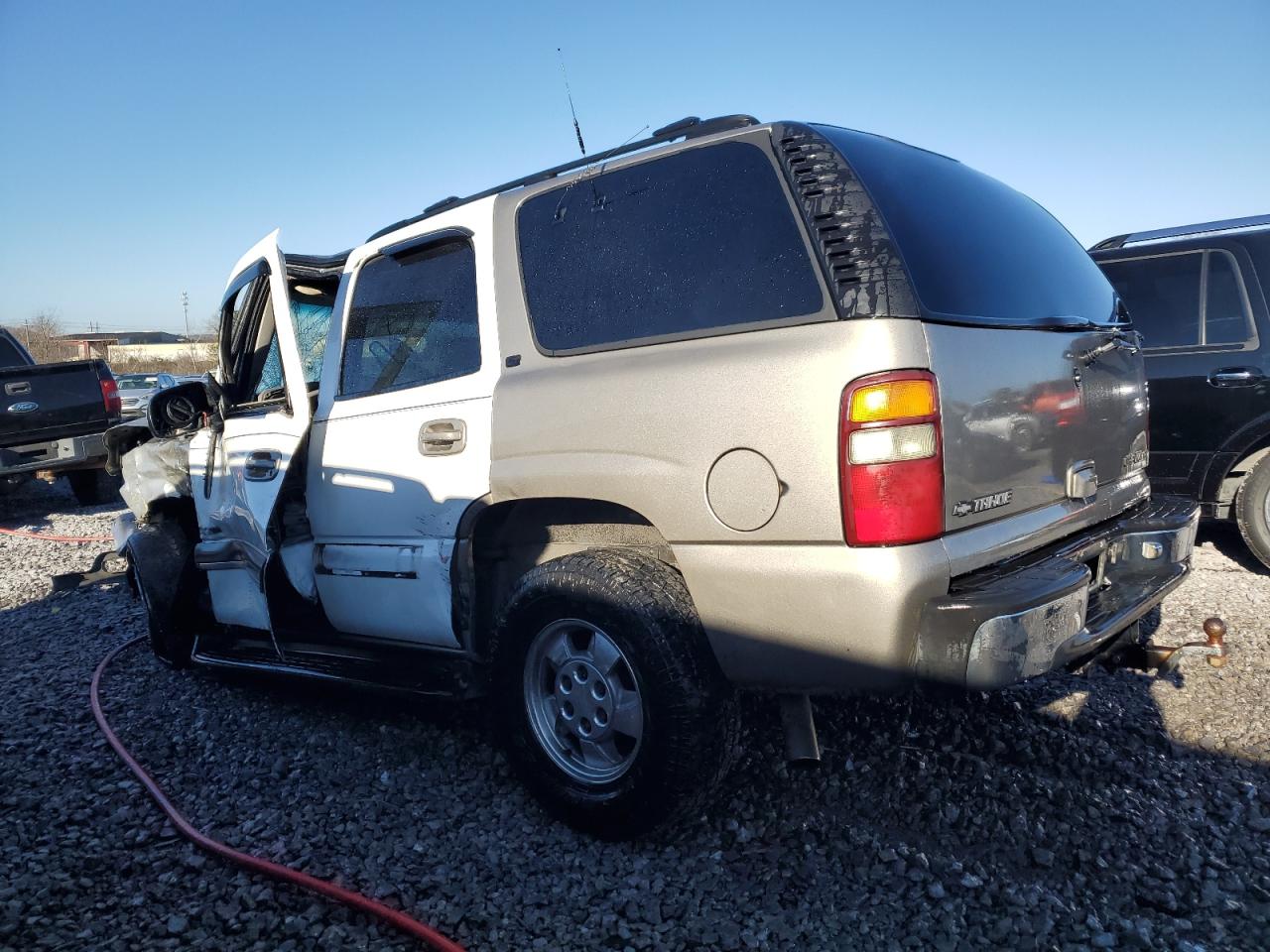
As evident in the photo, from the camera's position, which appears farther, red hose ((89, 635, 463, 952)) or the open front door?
the open front door

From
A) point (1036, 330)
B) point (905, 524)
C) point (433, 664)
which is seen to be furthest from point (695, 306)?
point (433, 664)

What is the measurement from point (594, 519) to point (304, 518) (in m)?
1.69

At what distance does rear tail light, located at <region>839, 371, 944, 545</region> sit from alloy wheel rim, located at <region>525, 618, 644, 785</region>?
32.6 inches

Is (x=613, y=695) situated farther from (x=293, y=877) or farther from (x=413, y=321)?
(x=413, y=321)

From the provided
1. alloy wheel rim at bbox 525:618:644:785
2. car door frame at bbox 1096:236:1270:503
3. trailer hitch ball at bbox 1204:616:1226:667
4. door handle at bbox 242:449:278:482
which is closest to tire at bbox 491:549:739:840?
alloy wheel rim at bbox 525:618:644:785

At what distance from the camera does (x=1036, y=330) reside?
2.63 m

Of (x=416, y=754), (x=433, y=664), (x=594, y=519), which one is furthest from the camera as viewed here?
(x=416, y=754)

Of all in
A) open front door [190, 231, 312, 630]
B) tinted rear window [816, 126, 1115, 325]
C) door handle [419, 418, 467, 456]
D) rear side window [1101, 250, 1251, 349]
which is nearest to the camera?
tinted rear window [816, 126, 1115, 325]

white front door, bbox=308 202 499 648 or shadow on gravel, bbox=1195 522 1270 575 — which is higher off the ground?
white front door, bbox=308 202 499 648

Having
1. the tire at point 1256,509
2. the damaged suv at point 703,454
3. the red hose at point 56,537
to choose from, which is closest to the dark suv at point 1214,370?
the tire at point 1256,509

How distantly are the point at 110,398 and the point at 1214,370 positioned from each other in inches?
416

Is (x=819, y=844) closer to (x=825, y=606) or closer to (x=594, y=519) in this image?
(x=825, y=606)

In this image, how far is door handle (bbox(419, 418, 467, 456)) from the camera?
118 inches

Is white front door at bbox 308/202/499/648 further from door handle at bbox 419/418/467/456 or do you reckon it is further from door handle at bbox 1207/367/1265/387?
door handle at bbox 1207/367/1265/387
